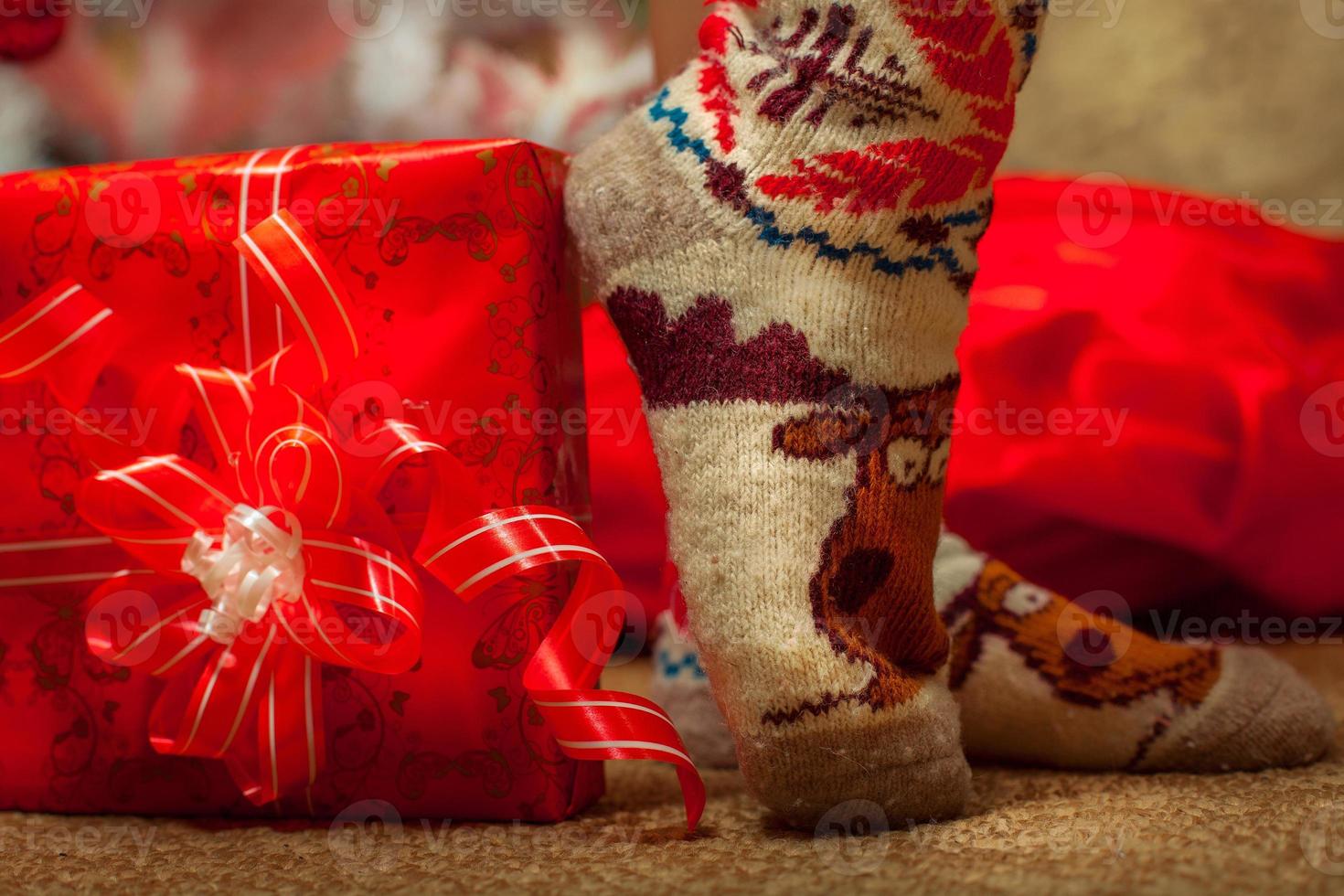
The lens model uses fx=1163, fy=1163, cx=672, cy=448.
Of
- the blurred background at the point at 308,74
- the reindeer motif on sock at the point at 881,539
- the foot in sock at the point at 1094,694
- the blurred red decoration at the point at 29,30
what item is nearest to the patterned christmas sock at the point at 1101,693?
the foot in sock at the point at 1094,694

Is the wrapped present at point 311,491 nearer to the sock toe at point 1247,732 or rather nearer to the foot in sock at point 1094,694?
the foot in sock at point 1094,694

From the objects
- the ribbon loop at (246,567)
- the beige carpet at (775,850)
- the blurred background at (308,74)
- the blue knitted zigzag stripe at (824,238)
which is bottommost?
the beige carpet at (775,850)

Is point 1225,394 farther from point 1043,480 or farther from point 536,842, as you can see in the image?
point 536,842

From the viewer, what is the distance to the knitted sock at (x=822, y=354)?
48 centimetres

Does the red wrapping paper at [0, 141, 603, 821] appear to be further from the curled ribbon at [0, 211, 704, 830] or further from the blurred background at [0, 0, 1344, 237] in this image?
the blurred background at [0, 0, 1344, 237]

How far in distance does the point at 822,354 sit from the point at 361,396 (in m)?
0.22

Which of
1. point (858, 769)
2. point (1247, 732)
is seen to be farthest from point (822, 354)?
point (1247, 732)

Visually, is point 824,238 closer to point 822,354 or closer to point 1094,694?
point 822,354

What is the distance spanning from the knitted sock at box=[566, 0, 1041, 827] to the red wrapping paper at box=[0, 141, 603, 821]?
0.06 meters

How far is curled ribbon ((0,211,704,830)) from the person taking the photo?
19.7 inches

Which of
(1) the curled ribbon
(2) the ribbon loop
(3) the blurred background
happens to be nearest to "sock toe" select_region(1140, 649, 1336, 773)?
(1) the curled ribbon

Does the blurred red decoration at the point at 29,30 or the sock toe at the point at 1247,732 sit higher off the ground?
the blurred red decoration at the point at 29,30

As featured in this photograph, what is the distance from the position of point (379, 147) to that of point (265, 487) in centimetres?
17

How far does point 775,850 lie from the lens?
45cm
